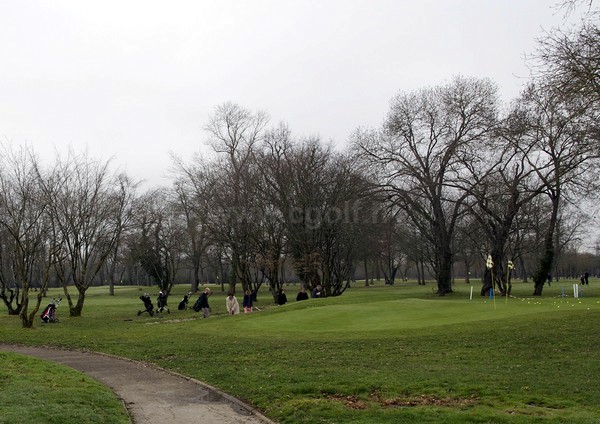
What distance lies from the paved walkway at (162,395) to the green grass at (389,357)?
0.43m

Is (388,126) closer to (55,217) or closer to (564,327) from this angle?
(55,217)

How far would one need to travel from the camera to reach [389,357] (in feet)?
49.2

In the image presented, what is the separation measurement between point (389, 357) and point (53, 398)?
8.25 m

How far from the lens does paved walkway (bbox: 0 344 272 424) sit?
944cm

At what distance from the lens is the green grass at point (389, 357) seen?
9.45 metres

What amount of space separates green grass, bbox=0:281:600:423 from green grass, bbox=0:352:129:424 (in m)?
2.37

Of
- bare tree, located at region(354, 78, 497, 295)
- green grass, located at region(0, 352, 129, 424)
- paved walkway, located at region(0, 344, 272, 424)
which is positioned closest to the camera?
green grass, located at region(0, 352, 129, 424)

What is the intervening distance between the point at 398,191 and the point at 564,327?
26463mm

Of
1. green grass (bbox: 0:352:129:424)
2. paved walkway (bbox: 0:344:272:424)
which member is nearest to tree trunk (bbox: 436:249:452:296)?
paved walkway (bbox: 0:344:272:424)

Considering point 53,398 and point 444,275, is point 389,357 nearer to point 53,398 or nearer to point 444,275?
point 53,398

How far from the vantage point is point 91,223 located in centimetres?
3584

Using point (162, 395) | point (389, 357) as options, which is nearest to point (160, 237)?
point (389, 357)

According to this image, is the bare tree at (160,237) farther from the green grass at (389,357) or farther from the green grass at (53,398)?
the green grass at (53,398)

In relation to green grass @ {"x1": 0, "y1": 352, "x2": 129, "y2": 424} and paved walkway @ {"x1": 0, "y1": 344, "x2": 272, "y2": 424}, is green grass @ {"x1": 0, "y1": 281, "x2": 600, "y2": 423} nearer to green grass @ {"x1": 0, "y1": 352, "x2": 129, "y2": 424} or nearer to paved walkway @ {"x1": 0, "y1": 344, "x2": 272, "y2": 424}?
paved walkway @ {"x1": 0, "y1": 344, "x2": 272, "y2": 424}
